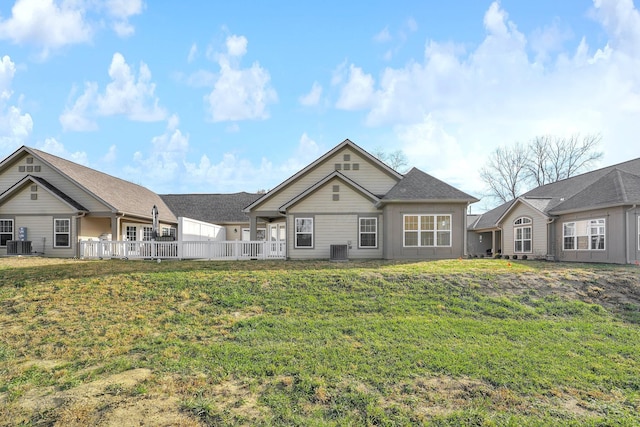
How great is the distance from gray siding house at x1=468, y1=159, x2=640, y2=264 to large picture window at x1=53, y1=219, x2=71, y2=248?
2629 centimetres

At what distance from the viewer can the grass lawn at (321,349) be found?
515cm

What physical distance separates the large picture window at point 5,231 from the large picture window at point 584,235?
3010 cm

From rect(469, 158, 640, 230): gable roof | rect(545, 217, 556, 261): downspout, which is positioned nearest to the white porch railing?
rect(545, 217, 556, 261): downspout

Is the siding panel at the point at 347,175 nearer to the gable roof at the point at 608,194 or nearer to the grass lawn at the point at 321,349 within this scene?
the grass lawn at the point at 321,349

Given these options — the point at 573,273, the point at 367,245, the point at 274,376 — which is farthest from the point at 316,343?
the point at 367,245

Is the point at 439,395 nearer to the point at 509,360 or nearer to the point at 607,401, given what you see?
the point at 509,360

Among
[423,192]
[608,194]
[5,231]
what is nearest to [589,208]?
[608,194]

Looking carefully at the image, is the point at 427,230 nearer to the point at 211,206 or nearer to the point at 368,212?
the point at 368,212

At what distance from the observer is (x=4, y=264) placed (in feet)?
51.4

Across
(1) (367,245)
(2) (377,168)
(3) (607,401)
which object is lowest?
(3) (607,401)

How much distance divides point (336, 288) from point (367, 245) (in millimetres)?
8346

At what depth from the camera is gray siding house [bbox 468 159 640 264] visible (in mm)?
17000

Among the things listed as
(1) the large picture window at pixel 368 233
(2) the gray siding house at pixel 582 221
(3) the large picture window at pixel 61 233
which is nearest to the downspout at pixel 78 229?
(3) the large picture window at pixel 61 233

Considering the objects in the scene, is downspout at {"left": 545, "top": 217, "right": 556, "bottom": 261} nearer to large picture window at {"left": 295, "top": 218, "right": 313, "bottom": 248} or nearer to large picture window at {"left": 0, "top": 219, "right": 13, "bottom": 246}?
large picture window at {"left": 295, "top": 218, "right": 313, "bottom": 248}
